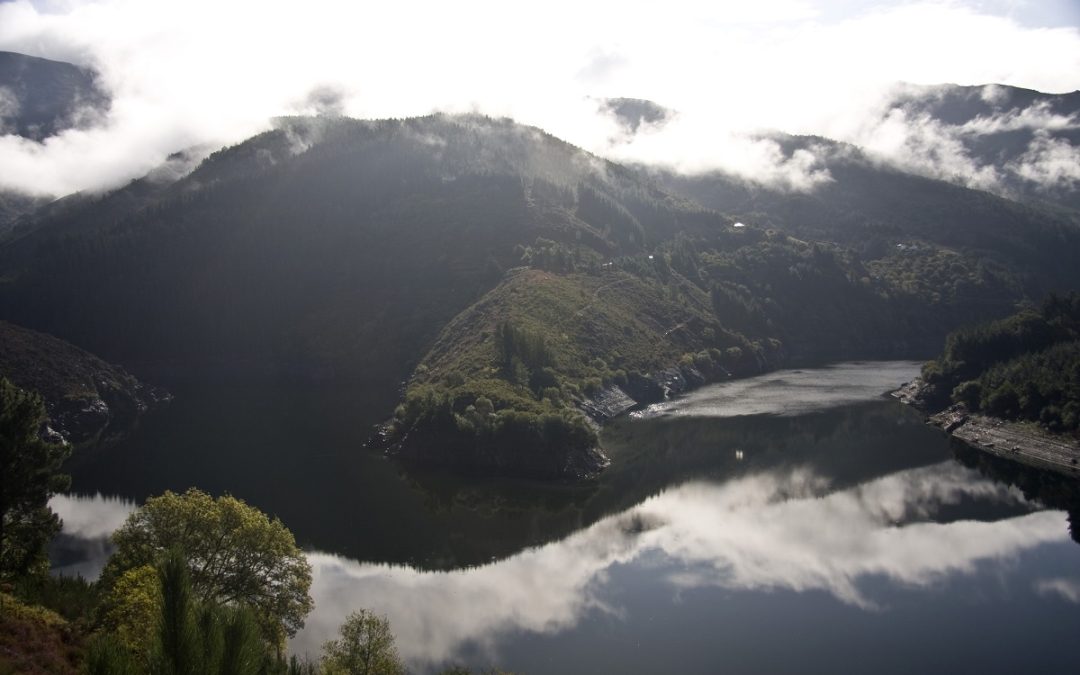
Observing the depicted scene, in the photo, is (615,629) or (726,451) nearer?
(615,629)

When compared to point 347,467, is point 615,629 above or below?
below

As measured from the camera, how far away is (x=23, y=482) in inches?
1521

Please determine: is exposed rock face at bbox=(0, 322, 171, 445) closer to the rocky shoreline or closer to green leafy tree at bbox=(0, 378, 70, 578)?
green leafy tree at bbox=(0, 378, 70, 578)

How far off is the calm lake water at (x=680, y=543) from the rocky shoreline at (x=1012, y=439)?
294 cm

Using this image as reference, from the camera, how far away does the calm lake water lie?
5131cm

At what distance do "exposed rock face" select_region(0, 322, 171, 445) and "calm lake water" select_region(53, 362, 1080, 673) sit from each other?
442 inches

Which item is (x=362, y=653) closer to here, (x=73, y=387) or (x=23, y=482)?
(x=23, y=482)

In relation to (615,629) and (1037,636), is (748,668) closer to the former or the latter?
(615,629)

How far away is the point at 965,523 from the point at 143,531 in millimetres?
66253

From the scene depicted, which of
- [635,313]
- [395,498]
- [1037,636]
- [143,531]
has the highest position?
[635,313]

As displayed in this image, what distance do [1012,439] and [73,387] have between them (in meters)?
128

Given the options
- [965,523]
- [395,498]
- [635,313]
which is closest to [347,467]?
[395,498]

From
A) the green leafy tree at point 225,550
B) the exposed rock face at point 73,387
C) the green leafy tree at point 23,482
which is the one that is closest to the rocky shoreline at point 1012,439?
the green leafy tree at point 225,550

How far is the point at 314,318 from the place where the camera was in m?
178
